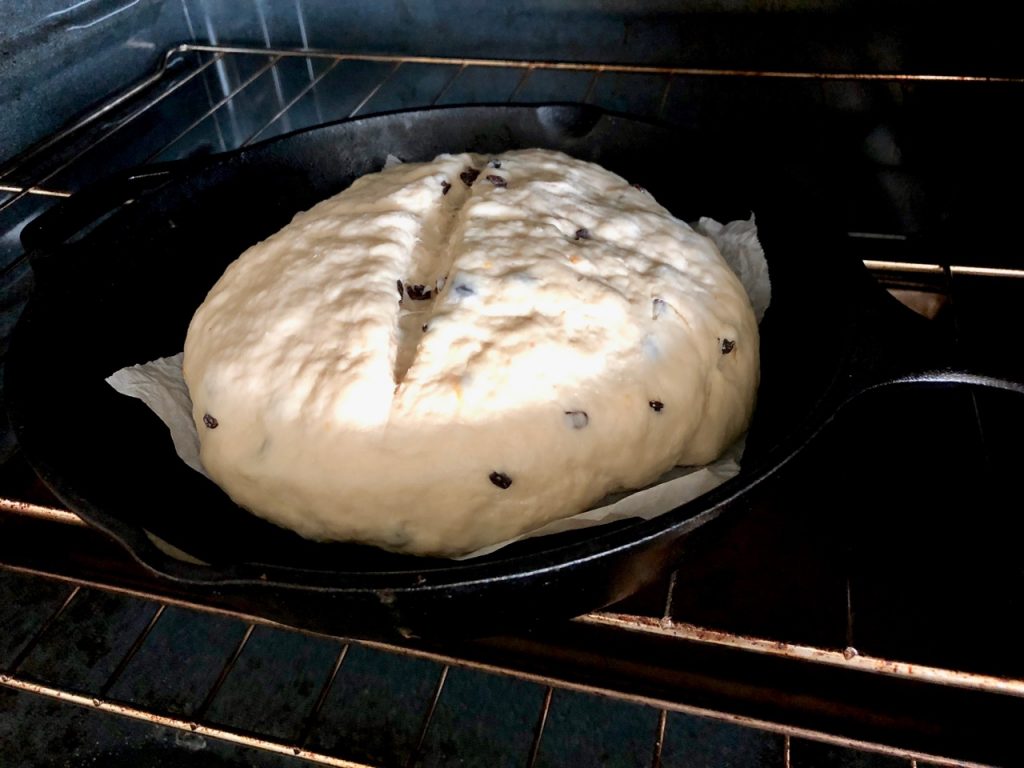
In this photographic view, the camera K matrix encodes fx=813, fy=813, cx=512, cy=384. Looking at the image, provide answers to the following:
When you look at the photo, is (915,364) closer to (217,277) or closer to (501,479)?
(501,479)

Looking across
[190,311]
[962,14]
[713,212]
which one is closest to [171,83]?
[190,311]

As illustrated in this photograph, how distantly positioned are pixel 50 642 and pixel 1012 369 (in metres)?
1.56

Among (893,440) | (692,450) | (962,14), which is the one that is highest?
(962,14)

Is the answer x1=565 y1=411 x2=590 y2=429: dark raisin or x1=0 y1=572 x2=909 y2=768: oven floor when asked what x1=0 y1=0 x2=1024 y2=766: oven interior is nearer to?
x1=0 y1=572 x2=909 y2=768: oven floor

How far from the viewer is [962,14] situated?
108 cm

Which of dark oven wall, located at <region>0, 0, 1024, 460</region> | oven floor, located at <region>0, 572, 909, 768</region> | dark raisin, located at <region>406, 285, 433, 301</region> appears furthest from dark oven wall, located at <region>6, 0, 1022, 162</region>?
oven floor, located at <region>0, 572, 909, 768</region>

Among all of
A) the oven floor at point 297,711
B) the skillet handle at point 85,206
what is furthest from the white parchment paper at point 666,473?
the oven floor at point 297,711

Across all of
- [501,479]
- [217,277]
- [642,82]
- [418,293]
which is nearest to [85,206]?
[217,277]

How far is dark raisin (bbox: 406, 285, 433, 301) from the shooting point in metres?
0.85

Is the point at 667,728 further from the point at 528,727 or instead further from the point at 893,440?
the point at 893,440

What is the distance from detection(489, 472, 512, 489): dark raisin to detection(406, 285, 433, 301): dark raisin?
226mm

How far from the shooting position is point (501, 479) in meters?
0.73

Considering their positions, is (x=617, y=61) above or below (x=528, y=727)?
above

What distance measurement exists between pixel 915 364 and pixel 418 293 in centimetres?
48
